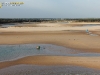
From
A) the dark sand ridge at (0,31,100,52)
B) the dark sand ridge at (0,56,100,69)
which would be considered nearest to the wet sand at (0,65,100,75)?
the dark sand ridge at (0,56,100,69)

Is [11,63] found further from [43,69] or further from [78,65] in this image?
[78,65]

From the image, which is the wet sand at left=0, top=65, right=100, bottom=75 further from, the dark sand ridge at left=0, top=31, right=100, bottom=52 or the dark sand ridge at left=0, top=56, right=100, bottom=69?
the dark sand ridge at left=0, top=31, right=100, bottom=52

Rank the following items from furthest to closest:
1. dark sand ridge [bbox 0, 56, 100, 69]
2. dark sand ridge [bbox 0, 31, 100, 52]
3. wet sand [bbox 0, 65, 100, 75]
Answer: dark sand ridge [bbox 0, 31, 100, 52] → dark sand ridge [bbox 0, 56, 100, 69] → wet sand [bbox 0, 65, 100, 75]

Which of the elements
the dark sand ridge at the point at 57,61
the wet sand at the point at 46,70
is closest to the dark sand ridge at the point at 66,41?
the dark sand ridge at the point at 57,61

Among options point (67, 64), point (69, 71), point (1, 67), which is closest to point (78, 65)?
point (67, 64)

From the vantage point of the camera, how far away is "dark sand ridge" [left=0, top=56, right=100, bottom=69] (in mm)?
13141

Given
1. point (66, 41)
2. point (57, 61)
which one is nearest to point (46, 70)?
point (57, 61)

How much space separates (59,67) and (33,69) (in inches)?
65.8

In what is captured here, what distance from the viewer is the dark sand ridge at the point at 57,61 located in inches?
517

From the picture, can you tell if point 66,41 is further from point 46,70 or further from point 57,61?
point 46,70

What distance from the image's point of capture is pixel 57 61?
548 inches

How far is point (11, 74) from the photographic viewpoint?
35.8ft

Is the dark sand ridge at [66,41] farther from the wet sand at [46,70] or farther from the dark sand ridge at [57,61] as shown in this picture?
the wet sand at [46,70]

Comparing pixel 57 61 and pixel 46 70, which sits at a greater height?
pixel 46 70
